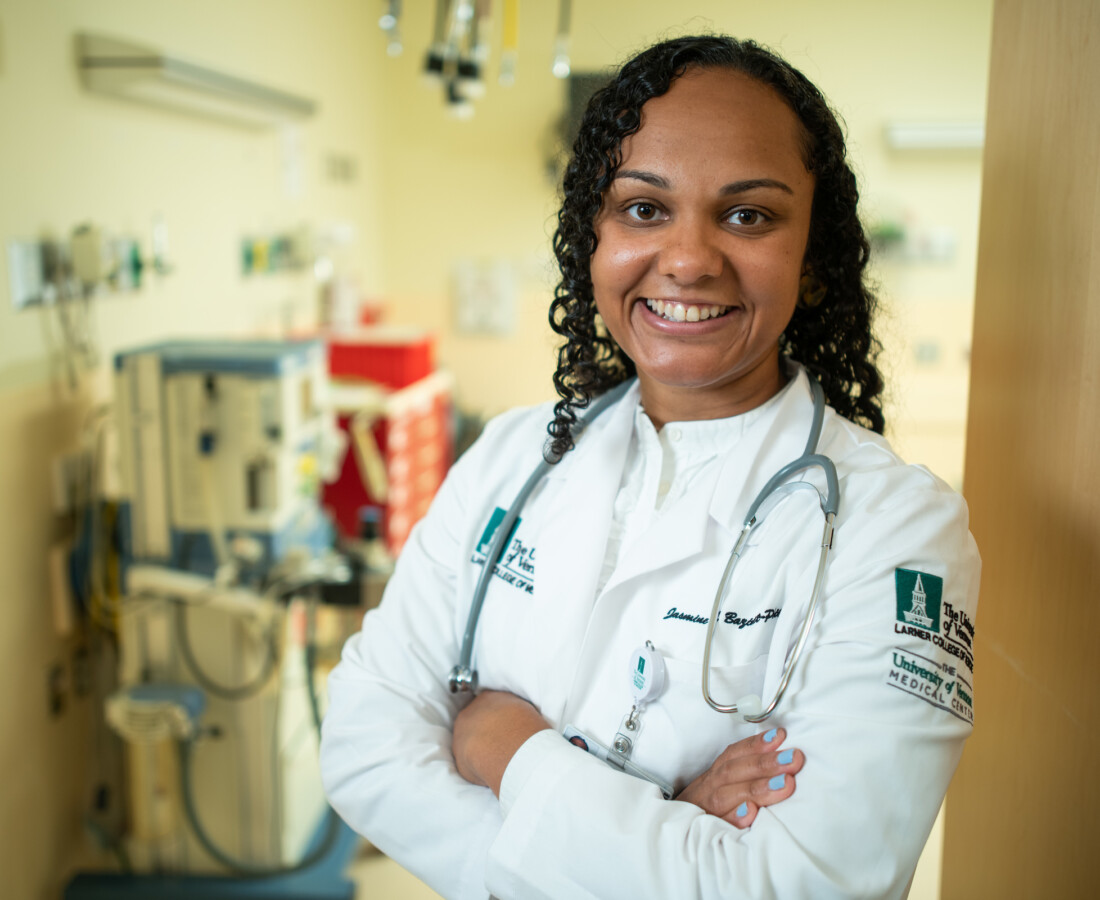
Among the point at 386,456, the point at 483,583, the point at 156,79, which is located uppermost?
the point at 156,79

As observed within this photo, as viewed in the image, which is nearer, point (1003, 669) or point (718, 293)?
point (718, 293)

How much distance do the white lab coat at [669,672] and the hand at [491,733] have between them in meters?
0.02

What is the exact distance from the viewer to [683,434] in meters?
1.09

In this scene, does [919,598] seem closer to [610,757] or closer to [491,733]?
[610,757]

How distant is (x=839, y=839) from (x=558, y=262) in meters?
0.75

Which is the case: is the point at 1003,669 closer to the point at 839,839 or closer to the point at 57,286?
the point at 839,839

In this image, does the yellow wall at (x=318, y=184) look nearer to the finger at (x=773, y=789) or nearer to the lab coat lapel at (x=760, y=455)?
the lab coat lapel at (x=760, y=455)

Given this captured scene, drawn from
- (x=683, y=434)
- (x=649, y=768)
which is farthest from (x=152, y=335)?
(x=649, y=768)

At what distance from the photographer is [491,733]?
1000 millimetres

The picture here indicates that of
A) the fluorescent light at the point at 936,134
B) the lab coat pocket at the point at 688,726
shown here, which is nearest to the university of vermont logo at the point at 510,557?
the lab coat pocket at the point at 688,726

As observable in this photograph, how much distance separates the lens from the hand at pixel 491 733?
0.97 m

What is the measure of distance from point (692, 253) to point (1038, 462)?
18.5 inches

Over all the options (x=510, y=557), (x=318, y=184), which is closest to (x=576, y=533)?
(x=510, y=557)

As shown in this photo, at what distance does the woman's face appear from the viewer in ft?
3.07
